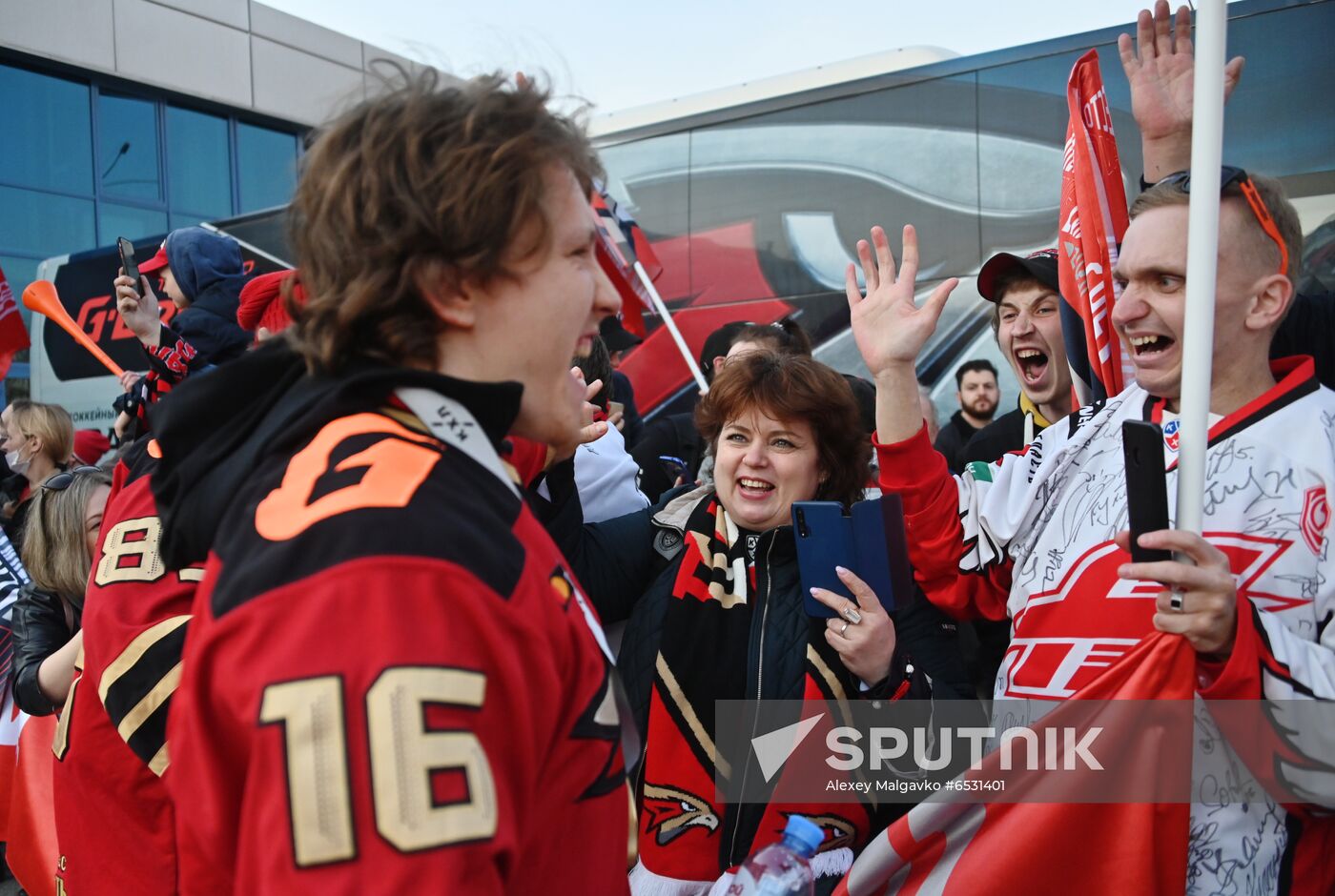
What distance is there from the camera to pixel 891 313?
2.11m

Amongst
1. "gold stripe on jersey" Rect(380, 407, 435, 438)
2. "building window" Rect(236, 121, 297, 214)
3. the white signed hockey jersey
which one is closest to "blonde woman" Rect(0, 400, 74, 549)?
the white signed hockey jersey

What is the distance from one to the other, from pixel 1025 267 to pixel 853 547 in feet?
5.40

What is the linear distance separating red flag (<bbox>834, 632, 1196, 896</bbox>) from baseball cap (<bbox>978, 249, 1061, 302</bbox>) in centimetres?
176

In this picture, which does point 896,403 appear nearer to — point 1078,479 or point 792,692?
point 1078,479

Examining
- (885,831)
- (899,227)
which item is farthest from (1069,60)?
(885,831)

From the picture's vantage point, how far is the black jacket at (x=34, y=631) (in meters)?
3.14

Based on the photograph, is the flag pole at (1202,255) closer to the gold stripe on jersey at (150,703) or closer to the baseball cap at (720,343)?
the gold stripe on jersey at (150,703)

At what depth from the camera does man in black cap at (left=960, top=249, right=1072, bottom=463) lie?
10.6ft

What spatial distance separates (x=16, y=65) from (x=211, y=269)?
14.9 m

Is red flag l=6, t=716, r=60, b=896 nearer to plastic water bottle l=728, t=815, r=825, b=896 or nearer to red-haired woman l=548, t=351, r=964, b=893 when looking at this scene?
red-haired woman l=548, t=351, r=964, b=893

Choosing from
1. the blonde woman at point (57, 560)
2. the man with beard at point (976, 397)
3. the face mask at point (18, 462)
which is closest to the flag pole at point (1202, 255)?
the blonde woman at point (57, 560)

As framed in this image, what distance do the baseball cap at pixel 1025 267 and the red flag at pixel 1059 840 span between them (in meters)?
1.76

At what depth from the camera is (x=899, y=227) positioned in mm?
6457

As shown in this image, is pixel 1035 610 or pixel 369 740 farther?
pixel 1035 610
